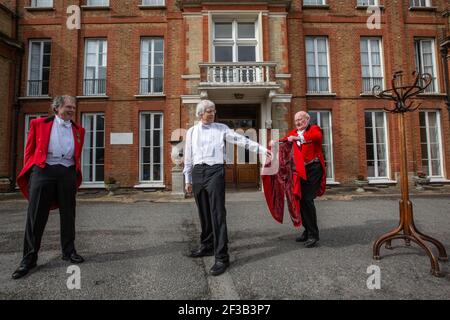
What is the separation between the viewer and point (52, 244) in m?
4.04

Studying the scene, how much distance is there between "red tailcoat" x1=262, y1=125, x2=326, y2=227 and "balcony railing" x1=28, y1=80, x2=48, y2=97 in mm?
12769

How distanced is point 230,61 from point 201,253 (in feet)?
33.7

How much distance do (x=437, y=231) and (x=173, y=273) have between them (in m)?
4.43

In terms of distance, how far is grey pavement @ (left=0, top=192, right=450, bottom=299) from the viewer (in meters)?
2.46

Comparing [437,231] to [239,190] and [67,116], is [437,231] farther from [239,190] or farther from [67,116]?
[239,190]

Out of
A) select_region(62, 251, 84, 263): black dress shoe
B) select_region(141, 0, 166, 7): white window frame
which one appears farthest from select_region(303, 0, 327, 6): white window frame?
select_region(62, 251, 84, 263): black dress shoe

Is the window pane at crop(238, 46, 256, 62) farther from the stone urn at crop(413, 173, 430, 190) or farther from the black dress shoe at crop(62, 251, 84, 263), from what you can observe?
the black dress shoe at crop(62, 251, 84, 263)

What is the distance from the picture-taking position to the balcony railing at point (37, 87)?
12688 mm

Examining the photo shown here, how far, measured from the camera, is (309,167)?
3.94 m

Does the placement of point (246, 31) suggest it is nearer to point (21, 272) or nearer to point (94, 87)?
point (94, 87)

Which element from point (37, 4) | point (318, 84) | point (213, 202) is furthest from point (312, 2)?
point (213, 202)

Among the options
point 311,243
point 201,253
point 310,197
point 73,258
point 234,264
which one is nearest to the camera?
point 234,264

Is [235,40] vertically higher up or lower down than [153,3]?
lower down

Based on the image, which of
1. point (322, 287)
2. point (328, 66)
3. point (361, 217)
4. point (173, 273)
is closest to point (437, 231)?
point (361, 217)
